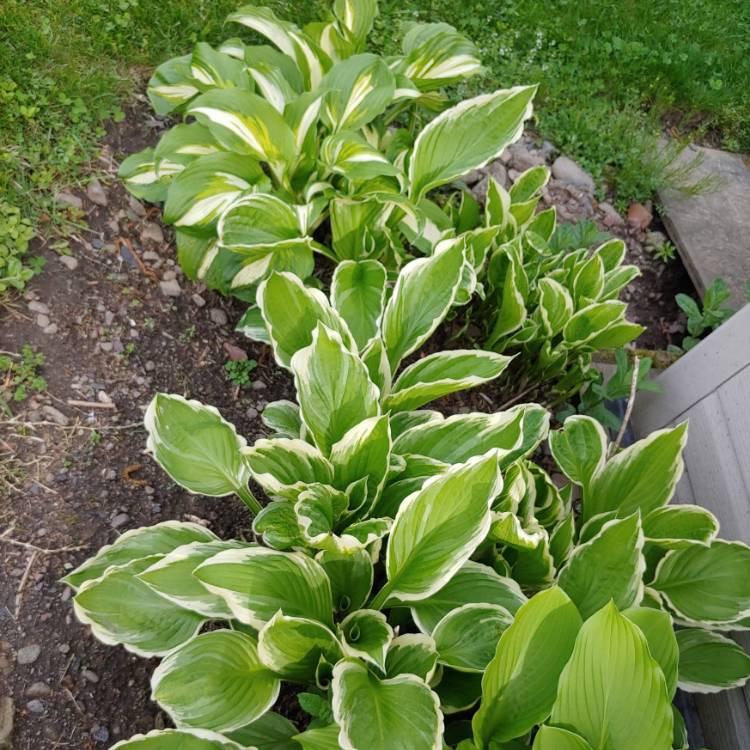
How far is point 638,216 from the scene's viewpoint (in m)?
3.04

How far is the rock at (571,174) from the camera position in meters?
3.01

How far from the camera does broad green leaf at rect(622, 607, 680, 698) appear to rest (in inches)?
50.0

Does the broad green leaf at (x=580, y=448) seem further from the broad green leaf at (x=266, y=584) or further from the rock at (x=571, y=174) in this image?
the rock at (x=571, y=174)

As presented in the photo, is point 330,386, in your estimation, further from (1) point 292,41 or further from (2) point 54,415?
(1) point 292,41

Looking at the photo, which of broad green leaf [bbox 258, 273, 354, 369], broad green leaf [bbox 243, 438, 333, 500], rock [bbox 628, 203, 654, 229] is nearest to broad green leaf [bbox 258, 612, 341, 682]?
broad green leaf [bbox 243, 438, 333, 500]

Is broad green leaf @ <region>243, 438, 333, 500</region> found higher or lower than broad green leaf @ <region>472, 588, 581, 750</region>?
lower

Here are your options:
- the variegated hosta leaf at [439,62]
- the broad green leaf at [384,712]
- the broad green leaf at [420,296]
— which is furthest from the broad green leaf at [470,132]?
the broad green leaf at [384,712]

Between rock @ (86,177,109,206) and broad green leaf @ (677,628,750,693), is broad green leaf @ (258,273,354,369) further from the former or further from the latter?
broad green leaf @ (677,628,750,693)

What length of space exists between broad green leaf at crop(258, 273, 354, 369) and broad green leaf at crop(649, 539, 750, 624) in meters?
0.99

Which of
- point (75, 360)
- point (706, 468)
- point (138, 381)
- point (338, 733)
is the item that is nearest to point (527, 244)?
point (706, 468)

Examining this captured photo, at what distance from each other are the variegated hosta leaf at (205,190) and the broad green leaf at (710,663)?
1697 millimetres

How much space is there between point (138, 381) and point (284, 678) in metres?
0.99

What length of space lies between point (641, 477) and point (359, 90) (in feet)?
4.66

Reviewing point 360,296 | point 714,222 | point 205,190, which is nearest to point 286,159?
point 205,190
